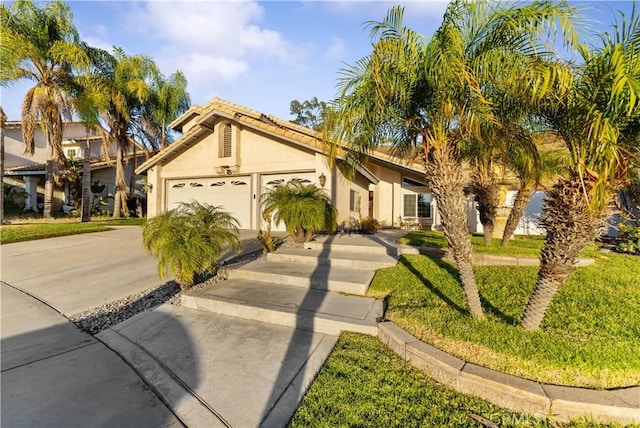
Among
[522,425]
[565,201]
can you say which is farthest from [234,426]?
[565,201]

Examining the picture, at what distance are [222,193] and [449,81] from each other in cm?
1217

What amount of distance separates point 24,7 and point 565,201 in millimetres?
22473

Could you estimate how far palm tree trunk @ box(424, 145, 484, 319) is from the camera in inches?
153

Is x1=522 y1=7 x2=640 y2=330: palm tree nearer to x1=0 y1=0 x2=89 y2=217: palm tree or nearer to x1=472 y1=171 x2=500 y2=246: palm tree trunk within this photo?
x1=472 y1=171 x2=500 y2=246: palm tree trunk

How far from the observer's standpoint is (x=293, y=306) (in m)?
4.63

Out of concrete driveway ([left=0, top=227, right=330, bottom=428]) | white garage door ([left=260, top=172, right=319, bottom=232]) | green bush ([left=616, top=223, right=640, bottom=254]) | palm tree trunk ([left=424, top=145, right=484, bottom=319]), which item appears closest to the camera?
concrete driveway ([left=0, top=227, right=330, bottom=428])

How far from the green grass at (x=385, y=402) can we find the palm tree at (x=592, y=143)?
5.42 ft

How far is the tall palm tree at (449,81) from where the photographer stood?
3.29 meters

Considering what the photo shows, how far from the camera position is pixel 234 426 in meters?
2.48

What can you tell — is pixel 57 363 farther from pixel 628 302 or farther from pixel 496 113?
pixel 628 302

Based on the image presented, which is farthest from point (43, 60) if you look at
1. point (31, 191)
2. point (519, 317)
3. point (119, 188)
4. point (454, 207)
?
point (519, 317)

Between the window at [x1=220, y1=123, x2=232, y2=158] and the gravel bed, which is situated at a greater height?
the window at [x1=220, y1=123, x2=232, y2=158]

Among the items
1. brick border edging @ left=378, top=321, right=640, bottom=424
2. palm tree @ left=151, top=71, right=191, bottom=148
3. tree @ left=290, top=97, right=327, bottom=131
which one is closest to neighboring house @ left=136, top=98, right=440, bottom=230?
brick border edging @ left=378, top=321, right=640, bottom=424

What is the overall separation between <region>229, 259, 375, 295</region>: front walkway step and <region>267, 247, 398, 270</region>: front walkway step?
0.19m
